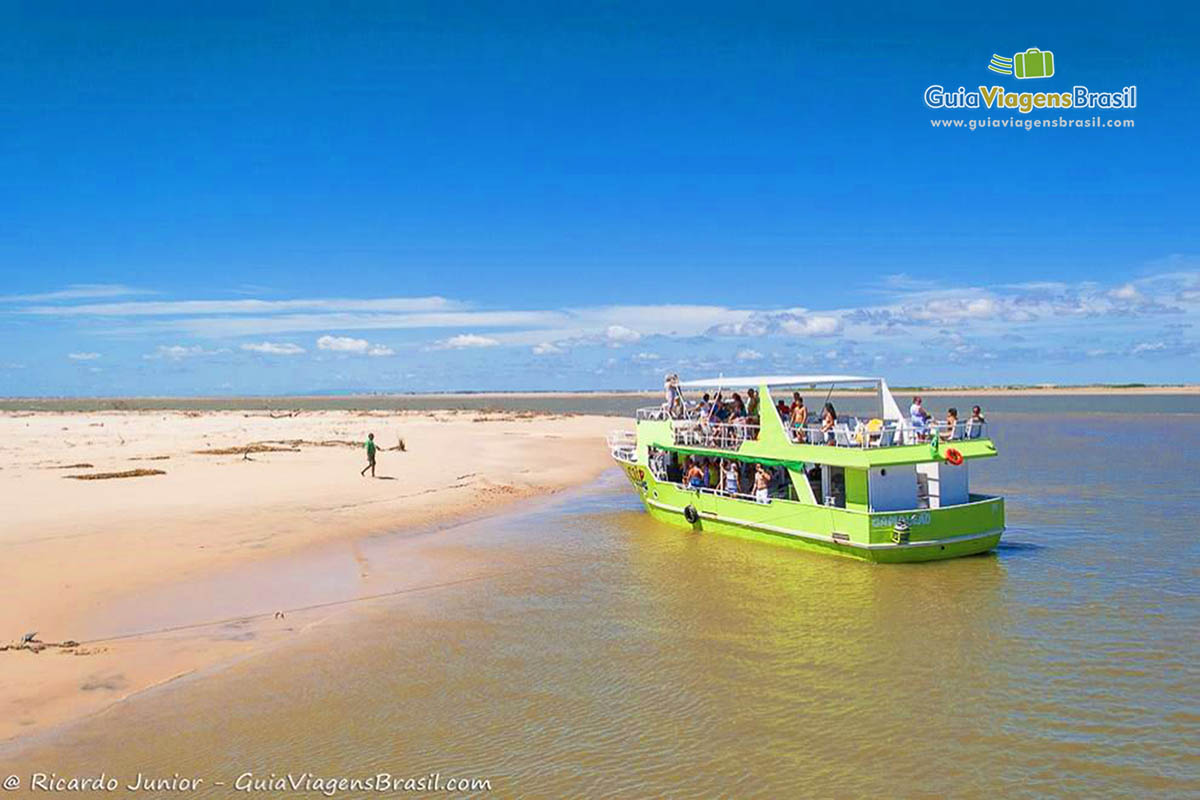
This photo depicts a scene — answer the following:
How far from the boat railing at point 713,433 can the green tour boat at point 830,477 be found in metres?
0.03

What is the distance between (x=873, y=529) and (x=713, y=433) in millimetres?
6597

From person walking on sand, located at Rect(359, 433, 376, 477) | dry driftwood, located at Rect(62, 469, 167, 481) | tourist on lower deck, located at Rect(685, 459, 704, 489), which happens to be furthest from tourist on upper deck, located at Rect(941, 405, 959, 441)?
dry driftwood, located at Rect(62, 469, 167, 481)

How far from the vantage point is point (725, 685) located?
40.8 feet

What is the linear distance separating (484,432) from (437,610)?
46288 mm

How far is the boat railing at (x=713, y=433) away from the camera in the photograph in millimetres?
24031

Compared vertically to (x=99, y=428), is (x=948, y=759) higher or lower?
lower

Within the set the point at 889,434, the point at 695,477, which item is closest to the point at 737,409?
the point at 695,477

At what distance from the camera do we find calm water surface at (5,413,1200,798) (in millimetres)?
9875

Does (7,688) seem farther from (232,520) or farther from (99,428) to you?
(99,428)

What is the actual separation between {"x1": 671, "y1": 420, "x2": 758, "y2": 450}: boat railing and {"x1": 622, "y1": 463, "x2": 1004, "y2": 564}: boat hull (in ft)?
5.78

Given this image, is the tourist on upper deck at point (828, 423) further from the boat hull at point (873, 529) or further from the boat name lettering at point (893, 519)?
the boat name lettering at point (893, 519)

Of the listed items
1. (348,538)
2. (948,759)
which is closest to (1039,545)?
(948,759)

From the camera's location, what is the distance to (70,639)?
1355cm

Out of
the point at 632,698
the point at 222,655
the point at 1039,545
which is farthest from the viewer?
the point at 1039,545
